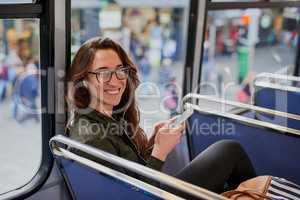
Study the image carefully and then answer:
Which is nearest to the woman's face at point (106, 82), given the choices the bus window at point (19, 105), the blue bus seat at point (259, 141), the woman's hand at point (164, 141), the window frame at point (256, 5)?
the woman's hand at point (164, 141)

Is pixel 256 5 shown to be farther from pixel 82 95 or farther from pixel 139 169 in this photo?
pixel 139 169

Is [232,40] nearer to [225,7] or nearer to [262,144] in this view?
[225,7]

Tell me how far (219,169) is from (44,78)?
0.99 meters

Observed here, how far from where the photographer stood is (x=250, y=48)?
4.28 m

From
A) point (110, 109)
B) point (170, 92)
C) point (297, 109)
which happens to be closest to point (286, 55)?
point (297, 109)

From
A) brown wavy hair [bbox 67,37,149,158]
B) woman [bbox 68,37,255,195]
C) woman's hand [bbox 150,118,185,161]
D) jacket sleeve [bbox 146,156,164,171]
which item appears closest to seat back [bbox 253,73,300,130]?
woman [bbox 68,37,255,195]

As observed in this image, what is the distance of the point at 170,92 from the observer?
298 cm

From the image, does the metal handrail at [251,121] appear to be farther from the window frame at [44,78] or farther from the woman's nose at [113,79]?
the window frame at [44,78]

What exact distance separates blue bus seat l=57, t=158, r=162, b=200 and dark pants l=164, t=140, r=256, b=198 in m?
0.37

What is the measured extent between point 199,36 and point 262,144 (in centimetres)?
95

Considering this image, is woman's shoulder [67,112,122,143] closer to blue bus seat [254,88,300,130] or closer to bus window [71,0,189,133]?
bus window [71,0,189,133]

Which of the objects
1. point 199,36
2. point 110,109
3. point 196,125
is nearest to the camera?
point 110,109

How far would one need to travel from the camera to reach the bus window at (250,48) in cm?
398

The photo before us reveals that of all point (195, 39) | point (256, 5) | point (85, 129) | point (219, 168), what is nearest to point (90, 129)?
point (85, 129)
